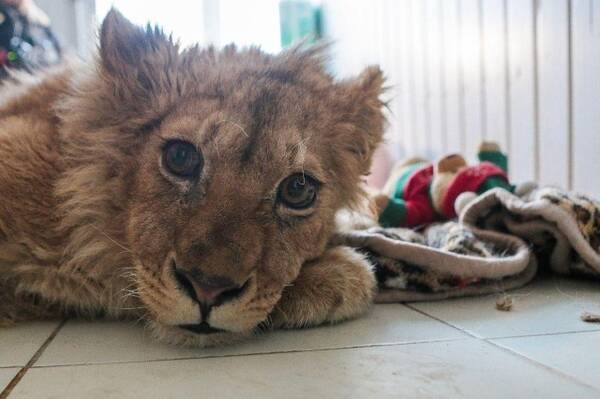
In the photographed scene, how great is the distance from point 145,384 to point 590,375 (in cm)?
75

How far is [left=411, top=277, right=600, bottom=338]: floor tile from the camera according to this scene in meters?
1.40

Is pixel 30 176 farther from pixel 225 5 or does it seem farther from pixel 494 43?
pixel 225 5

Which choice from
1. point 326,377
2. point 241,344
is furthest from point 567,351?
point 241,344

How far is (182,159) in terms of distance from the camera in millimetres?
1414

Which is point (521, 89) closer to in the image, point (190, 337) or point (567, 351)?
point (567, 351)

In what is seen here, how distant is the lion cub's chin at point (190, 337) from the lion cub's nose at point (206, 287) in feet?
0.39

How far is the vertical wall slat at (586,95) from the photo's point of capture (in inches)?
89.0

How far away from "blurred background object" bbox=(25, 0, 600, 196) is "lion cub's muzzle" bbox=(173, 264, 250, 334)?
2.47ft

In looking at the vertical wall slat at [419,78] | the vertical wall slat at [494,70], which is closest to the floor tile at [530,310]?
the vertical wall slat at [494,70]

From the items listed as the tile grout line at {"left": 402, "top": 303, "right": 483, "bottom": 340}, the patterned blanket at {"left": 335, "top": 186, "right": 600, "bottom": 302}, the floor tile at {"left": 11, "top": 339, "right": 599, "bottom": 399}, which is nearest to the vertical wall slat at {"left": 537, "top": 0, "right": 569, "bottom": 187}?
the patterned blanket at {"left": 335, "top": 186, "right": 600, "bottom": 302}

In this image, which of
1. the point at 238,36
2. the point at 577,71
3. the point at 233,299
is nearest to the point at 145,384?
the point at 233,299

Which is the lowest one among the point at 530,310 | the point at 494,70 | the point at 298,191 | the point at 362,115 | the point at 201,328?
the point at 530,310

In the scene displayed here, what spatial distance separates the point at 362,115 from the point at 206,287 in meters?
0.82

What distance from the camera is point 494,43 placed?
295 cm
